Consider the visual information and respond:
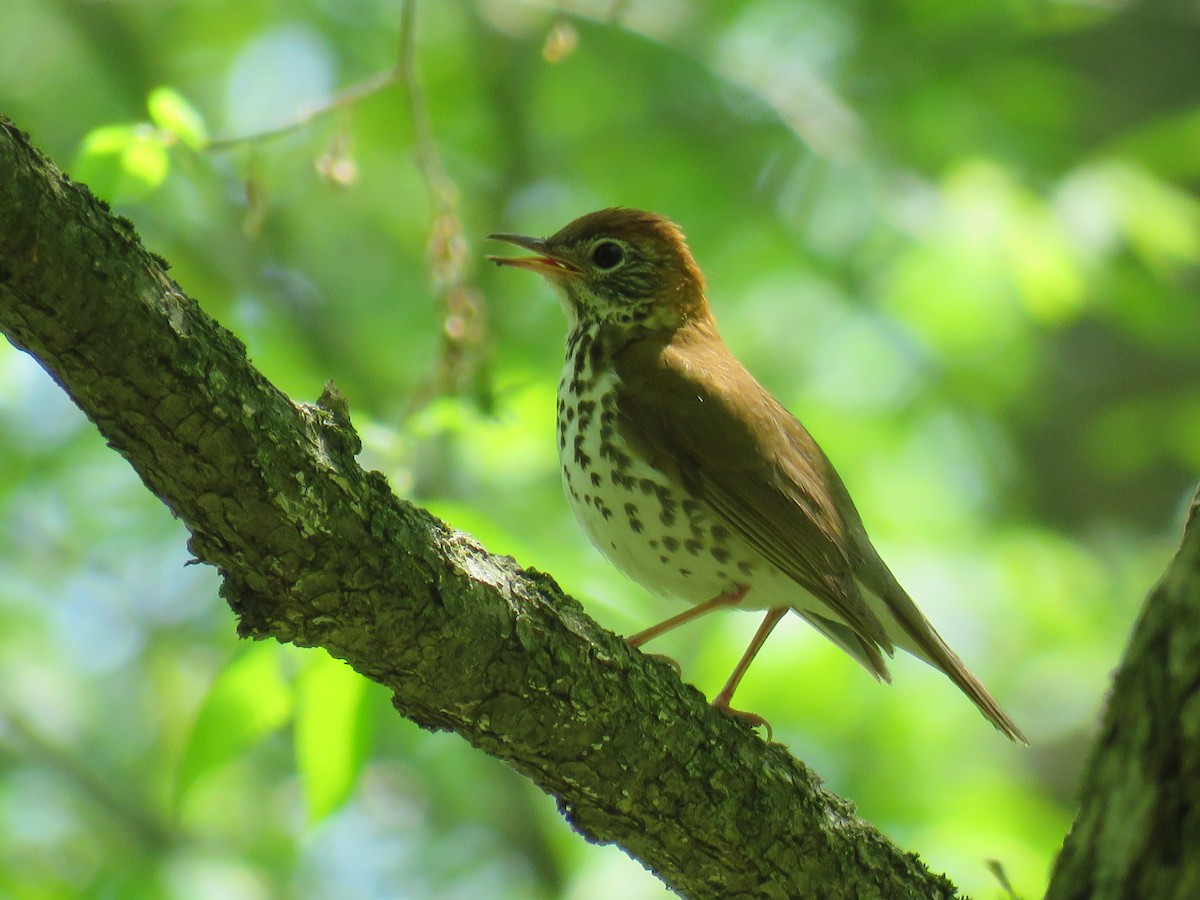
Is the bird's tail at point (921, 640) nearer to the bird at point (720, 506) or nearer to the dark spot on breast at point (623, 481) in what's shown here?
the bird at point (720, 506)

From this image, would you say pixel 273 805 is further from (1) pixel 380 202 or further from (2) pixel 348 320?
(1) pixel 380 202

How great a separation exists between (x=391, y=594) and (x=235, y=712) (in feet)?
4.55

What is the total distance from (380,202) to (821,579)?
7454 mm

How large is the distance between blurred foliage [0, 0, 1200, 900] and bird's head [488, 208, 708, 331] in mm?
613

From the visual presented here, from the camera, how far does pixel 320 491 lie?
266 centimetres

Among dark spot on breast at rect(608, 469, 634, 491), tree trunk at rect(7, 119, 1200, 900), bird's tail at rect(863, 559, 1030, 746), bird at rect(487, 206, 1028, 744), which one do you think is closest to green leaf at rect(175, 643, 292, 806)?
tree trunk at rect(7, 119, 1200, 900)

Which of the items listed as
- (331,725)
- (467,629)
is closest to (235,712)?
(331,725)

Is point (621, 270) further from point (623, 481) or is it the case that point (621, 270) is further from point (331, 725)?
point (331, 725)

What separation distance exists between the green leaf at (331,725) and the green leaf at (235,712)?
14 cm

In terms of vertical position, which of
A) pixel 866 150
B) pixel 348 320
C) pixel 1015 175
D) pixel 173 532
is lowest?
pixel 173 532

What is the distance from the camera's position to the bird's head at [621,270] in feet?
17.7

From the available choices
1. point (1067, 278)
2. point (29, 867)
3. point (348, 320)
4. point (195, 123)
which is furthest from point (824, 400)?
point (29, 867)

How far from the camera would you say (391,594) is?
9.21 ft

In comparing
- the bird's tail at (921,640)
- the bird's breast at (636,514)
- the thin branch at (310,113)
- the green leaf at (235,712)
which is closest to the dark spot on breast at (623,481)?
the bird's breast at (636,514)
